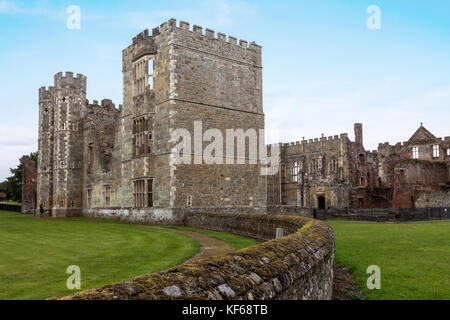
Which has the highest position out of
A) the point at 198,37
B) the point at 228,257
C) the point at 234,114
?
the point at 198,37

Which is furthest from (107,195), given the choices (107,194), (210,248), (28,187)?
(210,248)

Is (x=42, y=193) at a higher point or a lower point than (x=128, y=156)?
lower

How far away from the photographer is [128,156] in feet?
92.8

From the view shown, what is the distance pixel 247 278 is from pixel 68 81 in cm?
3804

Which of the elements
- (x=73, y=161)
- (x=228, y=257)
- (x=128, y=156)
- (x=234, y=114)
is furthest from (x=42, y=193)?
(x=228, y=257)

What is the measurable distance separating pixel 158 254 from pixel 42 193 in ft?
106

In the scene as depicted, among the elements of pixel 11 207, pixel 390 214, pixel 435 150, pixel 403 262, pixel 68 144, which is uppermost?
pixel 435 150

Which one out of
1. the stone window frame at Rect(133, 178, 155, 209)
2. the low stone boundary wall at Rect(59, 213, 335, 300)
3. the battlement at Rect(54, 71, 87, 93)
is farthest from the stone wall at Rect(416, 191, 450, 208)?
the low stone boundary wall at Rect(59, 213, 335, 300)

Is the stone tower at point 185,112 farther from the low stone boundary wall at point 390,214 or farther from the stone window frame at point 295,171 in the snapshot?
the stone window frame at point 295,171

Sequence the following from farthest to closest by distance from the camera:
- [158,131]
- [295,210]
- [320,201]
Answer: [320,201] < [295,210] < [158,131]

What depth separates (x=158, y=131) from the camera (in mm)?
25156

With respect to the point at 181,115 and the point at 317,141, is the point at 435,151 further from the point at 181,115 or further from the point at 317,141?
the point at 181,115

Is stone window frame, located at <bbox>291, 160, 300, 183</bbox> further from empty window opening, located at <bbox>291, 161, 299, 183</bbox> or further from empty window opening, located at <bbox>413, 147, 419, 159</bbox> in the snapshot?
empty window opening, located at <bbox>413, 147, 419, 159</bbox>
